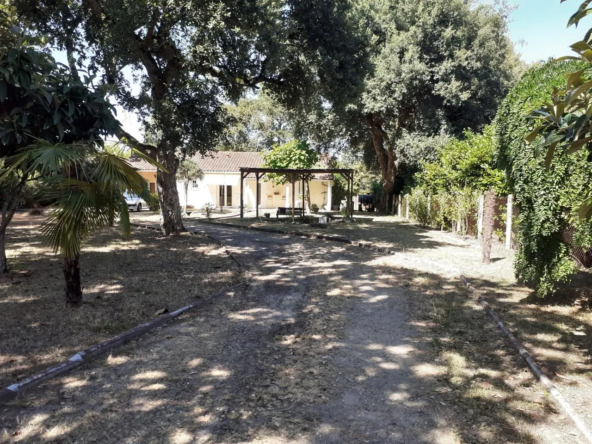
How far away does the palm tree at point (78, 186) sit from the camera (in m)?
5.25

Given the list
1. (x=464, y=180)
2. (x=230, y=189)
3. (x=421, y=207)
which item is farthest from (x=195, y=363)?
(x=230, y=189)

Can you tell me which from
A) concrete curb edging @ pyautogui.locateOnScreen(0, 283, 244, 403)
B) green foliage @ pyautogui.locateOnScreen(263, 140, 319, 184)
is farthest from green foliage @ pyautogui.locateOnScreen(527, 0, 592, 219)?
green foliage @ pyautogui.locateOnScreen(263, 140, 319, 184)

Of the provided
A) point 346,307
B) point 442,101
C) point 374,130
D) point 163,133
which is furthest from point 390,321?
point 374,130

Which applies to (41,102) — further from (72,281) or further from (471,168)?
(471,168)

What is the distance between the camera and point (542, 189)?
5.89 meters

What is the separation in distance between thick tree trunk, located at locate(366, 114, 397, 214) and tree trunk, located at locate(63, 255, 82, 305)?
947 inches

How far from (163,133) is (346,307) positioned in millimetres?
7864

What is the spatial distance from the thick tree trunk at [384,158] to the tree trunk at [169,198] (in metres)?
16.6

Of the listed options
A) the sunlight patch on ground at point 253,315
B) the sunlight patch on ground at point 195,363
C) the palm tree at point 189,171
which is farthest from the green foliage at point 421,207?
the palm tree at point 189,171

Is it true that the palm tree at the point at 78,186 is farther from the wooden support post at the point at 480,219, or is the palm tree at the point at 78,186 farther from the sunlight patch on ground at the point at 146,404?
Result: the wooden support post at the point at 480,219

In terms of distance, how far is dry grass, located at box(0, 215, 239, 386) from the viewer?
4848 millimetres

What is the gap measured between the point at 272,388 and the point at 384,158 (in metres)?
28.5

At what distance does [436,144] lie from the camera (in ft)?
78.1

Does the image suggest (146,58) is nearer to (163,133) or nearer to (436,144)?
(163,133)
